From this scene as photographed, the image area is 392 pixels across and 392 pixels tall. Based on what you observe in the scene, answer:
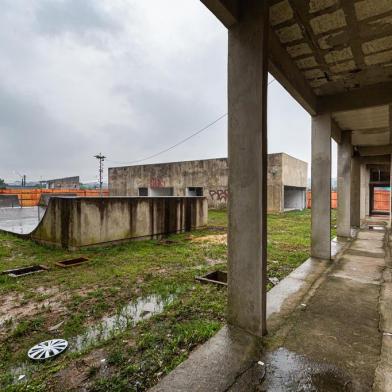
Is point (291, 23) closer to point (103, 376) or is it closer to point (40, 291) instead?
point (103, 376)

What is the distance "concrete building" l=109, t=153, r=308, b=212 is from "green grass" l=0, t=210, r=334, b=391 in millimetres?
10038

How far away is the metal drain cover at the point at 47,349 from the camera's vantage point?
2.11 meters

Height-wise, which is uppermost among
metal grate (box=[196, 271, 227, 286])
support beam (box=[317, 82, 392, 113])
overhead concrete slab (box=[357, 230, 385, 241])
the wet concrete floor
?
support beam (box=[317, 82, 392, 113])

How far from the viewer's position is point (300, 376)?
1.77 m

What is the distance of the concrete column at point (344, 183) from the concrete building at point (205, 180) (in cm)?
819

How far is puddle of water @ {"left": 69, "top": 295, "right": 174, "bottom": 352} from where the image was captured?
2.34 m

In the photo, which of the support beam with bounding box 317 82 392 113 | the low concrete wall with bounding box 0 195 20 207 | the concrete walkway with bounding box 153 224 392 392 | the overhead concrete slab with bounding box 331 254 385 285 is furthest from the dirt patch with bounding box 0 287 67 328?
the low concrete wall with bounding box 0 195 20 207

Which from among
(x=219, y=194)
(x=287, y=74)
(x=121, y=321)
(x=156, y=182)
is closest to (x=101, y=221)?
(x=121, y=321)

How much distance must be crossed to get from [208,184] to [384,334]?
51.0 feet

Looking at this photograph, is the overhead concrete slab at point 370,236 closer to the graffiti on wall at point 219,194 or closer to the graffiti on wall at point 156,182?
the graffiti on wall at point 219,194

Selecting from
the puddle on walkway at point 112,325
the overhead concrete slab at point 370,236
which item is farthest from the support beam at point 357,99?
the overhead concrete slab at point 370,236

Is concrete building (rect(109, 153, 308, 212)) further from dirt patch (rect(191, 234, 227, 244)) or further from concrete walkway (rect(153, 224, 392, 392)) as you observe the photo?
concrete walkway (rect(153, 224, 392, 392))

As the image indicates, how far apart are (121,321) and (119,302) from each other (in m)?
0.49

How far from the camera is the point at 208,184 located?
697 inches
